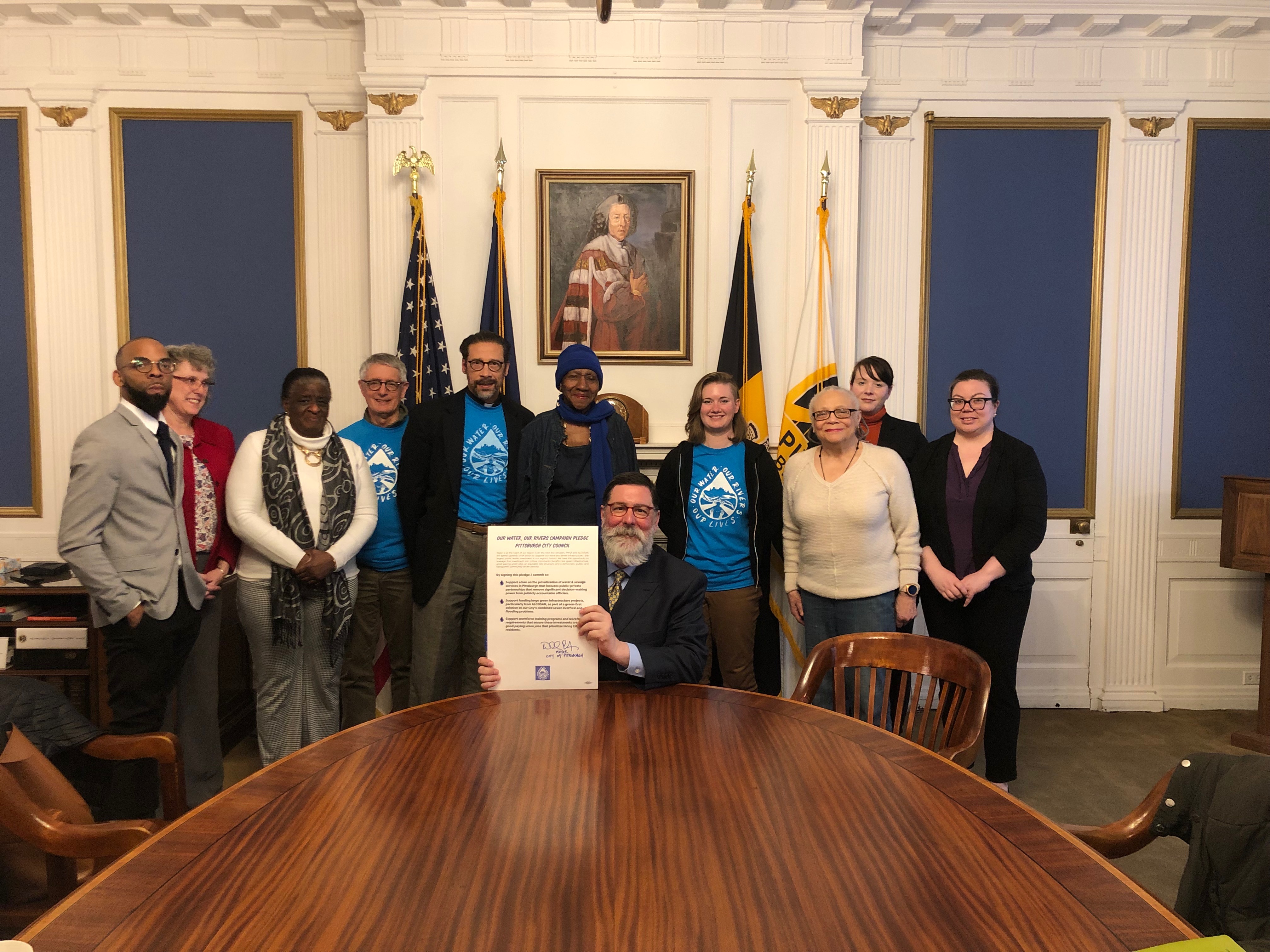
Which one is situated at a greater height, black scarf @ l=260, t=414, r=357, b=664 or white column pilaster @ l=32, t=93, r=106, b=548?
white column pilaster @ l=32, t=93, r=106, b=548

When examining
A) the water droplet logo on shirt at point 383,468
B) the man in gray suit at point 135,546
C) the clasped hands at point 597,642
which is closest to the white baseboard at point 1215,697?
the clasped hands at point 597,642

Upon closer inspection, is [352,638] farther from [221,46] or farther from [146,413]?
[221,46]

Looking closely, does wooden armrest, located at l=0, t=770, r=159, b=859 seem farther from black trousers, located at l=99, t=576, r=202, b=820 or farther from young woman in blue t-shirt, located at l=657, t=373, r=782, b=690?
young woman in blue t-shirt, located at l=657, t=373, r=782, b=690

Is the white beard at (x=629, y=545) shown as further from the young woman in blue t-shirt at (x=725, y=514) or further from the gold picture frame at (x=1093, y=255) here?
the gold picture frame at (x=1093, y=255)

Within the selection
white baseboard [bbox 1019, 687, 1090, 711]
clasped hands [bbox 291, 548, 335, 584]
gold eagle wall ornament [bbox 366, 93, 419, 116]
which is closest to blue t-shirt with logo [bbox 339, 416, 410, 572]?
clasped hands [bbox 291, 548, 335, 584]

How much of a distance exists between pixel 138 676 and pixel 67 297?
9.60 feet

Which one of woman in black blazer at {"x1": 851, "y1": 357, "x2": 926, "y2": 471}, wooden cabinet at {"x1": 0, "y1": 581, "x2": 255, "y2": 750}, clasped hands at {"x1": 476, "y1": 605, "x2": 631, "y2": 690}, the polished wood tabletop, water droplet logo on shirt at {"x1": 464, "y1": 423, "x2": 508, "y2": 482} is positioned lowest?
wooden cabinet at {"x1": 0, "y1": 581, "x2": 255, "y2": 750}

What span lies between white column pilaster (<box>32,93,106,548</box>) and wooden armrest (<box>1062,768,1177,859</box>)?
16.7 feet

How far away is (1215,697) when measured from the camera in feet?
15.6

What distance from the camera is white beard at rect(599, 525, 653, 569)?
2.32 metres

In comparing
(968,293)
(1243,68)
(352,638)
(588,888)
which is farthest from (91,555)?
(1243,68)

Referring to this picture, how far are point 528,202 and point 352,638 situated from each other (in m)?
2.47

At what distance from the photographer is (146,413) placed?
9.21 ft

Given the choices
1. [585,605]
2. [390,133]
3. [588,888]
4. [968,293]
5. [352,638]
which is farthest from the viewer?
[968,293]
